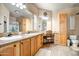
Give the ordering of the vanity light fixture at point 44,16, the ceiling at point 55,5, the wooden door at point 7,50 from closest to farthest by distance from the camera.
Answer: the wooden door at point 7,50 < the ceiling at point 55,5 < the vanity light fixture at point 44,16

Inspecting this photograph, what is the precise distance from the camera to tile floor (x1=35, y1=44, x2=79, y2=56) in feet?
7.95

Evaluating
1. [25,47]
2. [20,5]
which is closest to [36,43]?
[25,47]

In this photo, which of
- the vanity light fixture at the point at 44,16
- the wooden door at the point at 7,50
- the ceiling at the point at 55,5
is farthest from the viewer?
the vanity light fixture at the point at 44,16

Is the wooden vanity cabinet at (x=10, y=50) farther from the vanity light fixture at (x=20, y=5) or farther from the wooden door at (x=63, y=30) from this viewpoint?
the wooden door at (x=63, y=30)

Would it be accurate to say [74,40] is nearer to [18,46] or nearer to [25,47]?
[25,47]

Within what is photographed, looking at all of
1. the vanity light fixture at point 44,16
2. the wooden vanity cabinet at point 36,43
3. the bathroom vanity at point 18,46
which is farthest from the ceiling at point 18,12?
the wooden vanity cabinet at point 36,43

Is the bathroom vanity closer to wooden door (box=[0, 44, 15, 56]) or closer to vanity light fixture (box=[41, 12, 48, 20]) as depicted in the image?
wooden door (box=[0, 44, 15, 56])

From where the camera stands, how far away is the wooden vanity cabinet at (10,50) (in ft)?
6.49

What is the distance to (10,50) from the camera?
211 cm

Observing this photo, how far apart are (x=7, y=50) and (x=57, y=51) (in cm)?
94

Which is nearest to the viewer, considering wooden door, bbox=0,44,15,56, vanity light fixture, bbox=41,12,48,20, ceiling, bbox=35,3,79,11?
wooden door, bbox=0,44,15,56

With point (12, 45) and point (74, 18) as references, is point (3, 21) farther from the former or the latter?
point (74, 18)

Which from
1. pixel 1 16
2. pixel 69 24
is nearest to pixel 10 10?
pixel 1 16

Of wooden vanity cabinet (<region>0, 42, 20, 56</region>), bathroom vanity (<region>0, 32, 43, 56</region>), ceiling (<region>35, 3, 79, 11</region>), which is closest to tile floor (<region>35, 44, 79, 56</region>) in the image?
bathroom vanity (<region>0, 32, 43, 56</region>)
